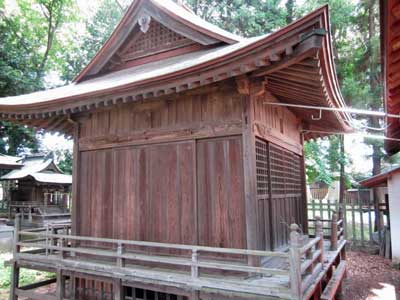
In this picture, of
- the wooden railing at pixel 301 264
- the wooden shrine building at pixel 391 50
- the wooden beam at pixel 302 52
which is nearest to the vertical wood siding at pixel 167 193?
the wooden railing at pixel 301 264

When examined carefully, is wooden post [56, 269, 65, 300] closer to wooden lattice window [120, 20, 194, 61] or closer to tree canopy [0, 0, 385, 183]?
wooden lattice window [120, 20, 194, 61]

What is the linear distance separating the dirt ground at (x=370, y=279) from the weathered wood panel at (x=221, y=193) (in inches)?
171

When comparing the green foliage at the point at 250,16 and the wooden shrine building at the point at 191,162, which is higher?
the green foliage at the point at 250,16

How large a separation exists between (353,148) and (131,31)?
Result: 1613 cm

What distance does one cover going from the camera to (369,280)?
28.1 ft

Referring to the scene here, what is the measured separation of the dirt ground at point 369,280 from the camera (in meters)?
7.49

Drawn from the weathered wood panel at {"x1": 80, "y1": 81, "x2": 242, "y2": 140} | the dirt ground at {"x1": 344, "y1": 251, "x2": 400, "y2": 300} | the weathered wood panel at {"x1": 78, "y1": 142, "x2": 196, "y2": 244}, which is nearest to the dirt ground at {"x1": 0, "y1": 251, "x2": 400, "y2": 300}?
the dirt ground at {"x1": 344, "y1": 251, "x2": 400, "y2": 300}

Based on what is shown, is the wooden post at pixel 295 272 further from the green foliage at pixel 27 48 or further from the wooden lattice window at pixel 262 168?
the green foliage at pixel 27 48

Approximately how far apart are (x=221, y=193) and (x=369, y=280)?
6.13 metres

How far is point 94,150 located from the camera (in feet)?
22.7

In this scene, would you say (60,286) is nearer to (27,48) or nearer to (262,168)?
(262,168)

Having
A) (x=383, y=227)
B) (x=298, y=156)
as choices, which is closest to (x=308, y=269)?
(x=298, y=156)

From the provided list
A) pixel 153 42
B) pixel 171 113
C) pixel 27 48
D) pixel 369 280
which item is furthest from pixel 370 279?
pixel 27 48

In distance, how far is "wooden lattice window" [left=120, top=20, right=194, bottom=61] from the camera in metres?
7.21
